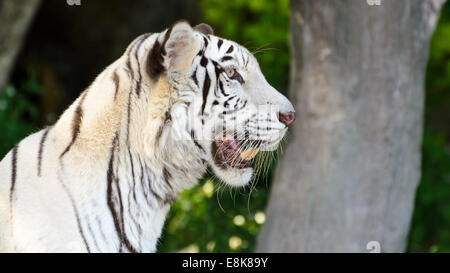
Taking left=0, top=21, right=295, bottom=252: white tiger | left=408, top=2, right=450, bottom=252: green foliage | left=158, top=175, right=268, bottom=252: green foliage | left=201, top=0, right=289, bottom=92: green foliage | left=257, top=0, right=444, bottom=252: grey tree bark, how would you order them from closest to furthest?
left=0, top=21, right=295, bottom=252: white tiger
left=257, top=0, right=444, bottom=252: grey tree bark
left=158, top=175, right=268, bottom=252: green foliage
left=408, top=2, right=450, bottom=252: green foliage
left=201, top=0, right=289, bottom=92: green foliage

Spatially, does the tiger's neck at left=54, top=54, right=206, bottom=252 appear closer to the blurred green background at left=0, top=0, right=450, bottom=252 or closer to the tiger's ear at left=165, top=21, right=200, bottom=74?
the tiger's ear at left=165, top=21, right=200, bottom=74

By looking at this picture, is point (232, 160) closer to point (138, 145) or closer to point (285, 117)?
point (285, 117)

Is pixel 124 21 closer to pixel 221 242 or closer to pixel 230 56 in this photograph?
pixel 221 242

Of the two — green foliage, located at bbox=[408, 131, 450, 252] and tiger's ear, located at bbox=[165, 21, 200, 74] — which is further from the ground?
tiger's ear, located at bbox=[165, 21, 200, 74]

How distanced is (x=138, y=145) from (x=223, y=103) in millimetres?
397

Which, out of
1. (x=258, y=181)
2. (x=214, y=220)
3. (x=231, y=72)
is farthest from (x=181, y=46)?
(x=258, y=181)

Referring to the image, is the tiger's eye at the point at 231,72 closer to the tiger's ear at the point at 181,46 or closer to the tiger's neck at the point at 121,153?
the tiger's ear at the point at 181,46

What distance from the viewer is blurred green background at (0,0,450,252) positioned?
604 cm

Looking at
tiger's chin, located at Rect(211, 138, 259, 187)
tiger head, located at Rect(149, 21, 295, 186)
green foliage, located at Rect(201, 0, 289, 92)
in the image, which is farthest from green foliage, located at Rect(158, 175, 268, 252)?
tiger head, located at Rect(149, 21, 295, 186)

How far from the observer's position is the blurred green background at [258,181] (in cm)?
604

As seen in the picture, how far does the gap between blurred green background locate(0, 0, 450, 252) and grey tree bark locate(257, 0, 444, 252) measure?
45 cm

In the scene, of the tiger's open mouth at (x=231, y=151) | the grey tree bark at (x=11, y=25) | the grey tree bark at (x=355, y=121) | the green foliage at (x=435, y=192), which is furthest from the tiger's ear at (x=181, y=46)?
the green foliage at (x=435, y=192)

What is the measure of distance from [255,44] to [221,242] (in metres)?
2.12

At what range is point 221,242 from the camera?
5973 millimetres
